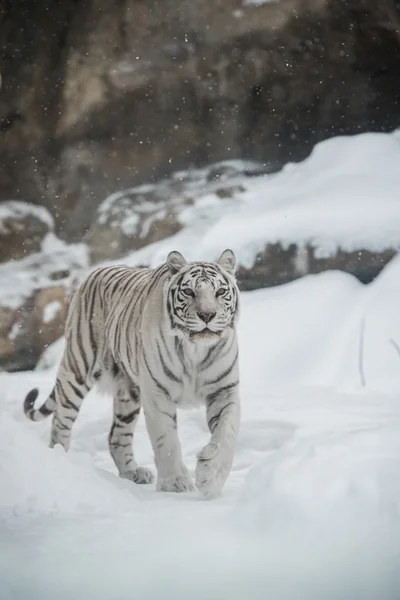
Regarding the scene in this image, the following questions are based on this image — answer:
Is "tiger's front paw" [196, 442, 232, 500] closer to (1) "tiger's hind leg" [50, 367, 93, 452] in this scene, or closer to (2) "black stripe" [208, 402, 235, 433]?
(2) "black stripe" [208, 402, 235, 433]

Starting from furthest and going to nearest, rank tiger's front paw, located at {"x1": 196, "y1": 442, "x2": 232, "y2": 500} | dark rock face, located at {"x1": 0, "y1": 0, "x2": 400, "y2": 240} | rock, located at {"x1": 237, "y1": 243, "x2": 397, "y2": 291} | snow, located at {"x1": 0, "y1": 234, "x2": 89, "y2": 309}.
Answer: dark rock face, located at {"x1": 0, "y1": 0, "x2": 400, "y2": 240} → snow, located at {"x1": 0, "y1": 234, "x2": 89, "y2": 309} → rock, located at {"x1": 237, "y1": 243, "x2": 397, "y2": 291} → tiger's front paw, located at {"x1": 196, "y1": 442, "x2": 232, "y2": 500}

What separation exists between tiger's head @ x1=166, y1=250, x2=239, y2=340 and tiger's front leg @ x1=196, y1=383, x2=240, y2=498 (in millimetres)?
255

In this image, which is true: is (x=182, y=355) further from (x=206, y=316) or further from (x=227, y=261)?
(x=227, y=261)

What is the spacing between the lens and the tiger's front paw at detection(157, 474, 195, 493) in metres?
3.25

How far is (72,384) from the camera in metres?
4.05

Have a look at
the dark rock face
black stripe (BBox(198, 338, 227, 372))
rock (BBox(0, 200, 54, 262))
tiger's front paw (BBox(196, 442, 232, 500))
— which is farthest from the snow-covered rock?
tiger's front paw (BBox(196, 442, 232, 500))

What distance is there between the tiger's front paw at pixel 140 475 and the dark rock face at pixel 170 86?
14.2 ft

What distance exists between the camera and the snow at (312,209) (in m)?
6.97

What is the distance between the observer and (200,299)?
10.5 feet

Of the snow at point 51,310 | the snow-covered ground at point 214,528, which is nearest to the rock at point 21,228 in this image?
the snow at point 51,310

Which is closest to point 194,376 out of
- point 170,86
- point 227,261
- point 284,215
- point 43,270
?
point 227,261

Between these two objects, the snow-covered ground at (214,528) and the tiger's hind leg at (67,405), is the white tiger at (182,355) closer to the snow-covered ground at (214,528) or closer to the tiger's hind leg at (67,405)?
the snow-covered ground at (214,528)

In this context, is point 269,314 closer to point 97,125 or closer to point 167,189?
point 167,189

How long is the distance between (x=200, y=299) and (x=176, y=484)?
0.70 metres
